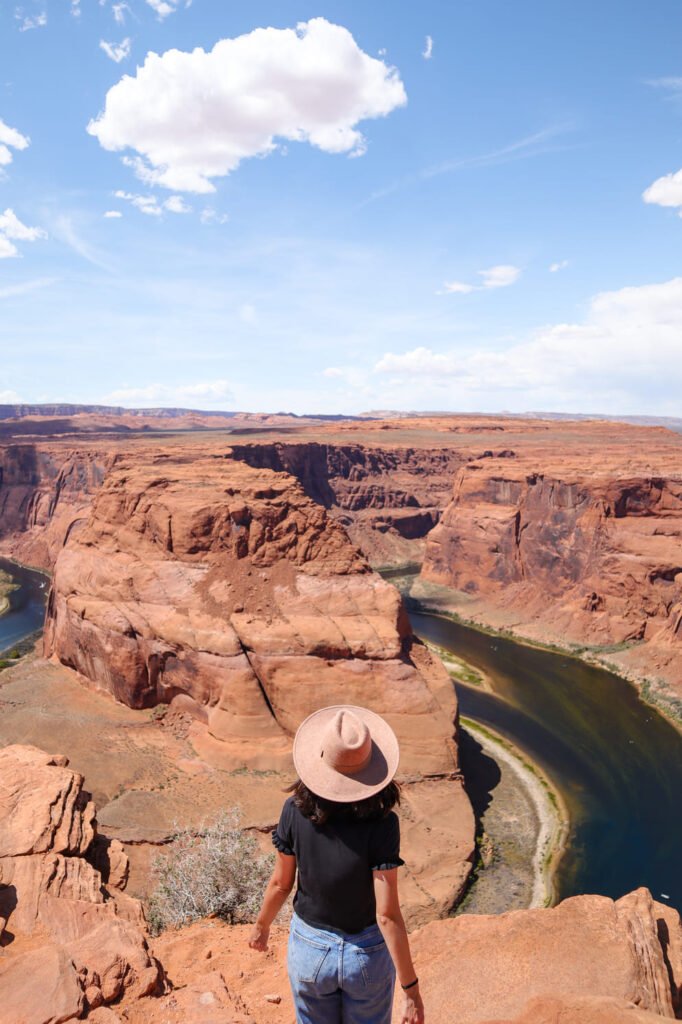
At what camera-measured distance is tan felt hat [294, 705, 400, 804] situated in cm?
533

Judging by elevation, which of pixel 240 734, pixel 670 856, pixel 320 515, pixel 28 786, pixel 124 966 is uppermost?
pixel 320 515

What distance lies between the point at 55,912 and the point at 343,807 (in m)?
7.94

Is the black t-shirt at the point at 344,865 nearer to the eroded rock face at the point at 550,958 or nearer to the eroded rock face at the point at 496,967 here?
the eroded rock face at the point at 496,967

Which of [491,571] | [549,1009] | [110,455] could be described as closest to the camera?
[549,1009]

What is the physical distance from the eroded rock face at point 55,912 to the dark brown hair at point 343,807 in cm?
436

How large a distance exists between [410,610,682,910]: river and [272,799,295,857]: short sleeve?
2529cm

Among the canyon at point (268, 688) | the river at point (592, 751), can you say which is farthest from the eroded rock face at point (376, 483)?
the river at point (592, 751)

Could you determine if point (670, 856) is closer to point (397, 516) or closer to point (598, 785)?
point (598, 785)

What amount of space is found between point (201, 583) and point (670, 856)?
26441 millimetres

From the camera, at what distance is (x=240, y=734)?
A: 28.6 metres

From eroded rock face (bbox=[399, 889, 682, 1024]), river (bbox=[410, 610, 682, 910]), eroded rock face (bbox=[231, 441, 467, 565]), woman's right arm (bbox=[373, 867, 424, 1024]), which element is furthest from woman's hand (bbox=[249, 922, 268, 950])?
eroded rock face (bbox=[231, 441, 467, 565])

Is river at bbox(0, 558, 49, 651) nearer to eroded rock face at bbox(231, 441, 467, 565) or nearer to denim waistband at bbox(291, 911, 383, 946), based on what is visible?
eroded rock face at bbox(231, 441, 467, 565)

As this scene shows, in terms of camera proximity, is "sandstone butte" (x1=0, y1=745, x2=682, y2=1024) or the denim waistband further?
"sandstone butte" (x1=0, y1=745, x2=682, y2=1024)

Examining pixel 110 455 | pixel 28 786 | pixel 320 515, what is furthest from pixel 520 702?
pixel 110 455
